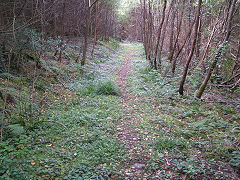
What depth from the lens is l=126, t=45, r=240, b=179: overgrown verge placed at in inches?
156

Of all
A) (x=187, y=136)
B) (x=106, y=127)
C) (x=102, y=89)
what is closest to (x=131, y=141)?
(x=106, y=127)

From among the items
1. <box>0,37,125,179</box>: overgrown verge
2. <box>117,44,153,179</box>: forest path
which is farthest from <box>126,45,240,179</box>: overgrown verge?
<box>0,37,125,179</box>: overgrown verge

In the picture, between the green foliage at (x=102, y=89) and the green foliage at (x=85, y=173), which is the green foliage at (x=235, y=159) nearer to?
the green foliage at (x=85, y=173)

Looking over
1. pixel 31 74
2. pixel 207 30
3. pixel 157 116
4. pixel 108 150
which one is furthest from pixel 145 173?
pixel 207 30

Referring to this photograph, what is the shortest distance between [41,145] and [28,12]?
22.8 feet

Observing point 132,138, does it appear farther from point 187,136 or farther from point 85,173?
point 85,173

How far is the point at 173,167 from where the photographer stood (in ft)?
13.5

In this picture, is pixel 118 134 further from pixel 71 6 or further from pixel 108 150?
pixel 71 6

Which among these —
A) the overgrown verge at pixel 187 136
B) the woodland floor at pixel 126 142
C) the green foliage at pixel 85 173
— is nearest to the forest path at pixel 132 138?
the woodland floor at pixel 126 142

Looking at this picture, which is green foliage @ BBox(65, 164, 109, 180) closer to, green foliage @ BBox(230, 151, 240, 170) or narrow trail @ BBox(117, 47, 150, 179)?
narrow trail @ BBox(117, 47, 150, 179)

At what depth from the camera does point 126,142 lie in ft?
17.0

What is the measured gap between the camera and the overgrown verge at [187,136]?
13.0ft

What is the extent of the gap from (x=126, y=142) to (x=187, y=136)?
174cm

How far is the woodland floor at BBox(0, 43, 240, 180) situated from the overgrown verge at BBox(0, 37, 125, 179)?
2 centimetres
